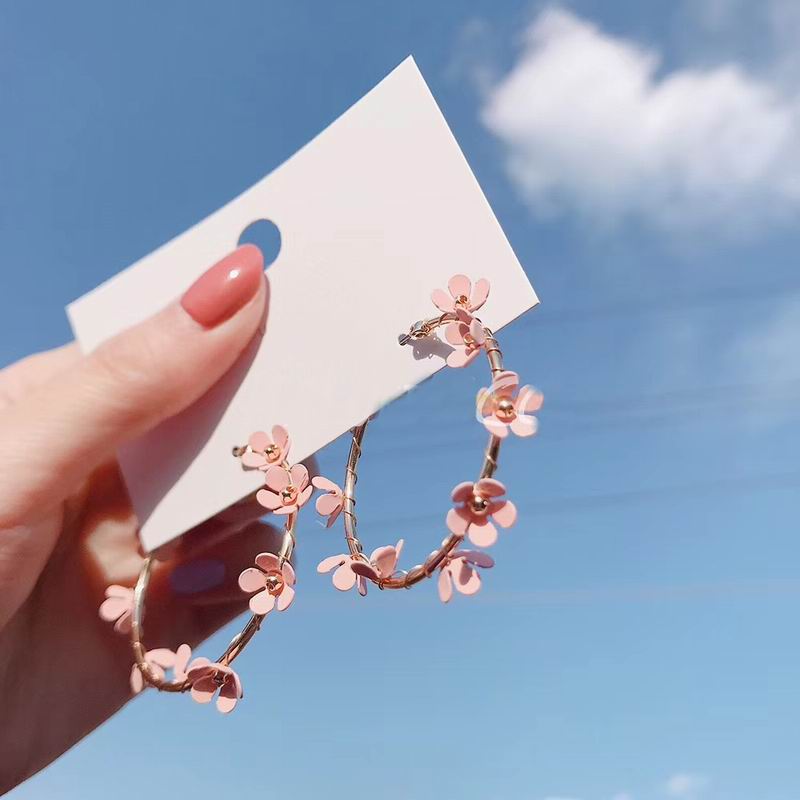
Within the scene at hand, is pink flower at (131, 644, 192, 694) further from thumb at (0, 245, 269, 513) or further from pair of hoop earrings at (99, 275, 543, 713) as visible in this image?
thumb at (0, 245, 269, 513)

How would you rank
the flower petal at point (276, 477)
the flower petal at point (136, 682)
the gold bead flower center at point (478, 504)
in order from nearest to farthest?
the gold bead flower center at point (478, 504)
the flower petal at point (276, 477)
the flower petal at point (136, 682)

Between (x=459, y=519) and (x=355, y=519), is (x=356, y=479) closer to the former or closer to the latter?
(x=355, y=519)

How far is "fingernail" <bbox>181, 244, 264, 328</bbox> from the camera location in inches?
31.6

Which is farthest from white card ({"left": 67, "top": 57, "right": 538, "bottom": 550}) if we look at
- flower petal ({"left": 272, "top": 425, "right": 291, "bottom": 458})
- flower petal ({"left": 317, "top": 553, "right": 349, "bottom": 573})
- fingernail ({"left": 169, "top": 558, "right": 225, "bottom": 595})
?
fingernail ({"left": 169, "top": 558, "right": 225, "bottom": 595})

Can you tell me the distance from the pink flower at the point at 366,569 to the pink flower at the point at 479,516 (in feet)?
0.23

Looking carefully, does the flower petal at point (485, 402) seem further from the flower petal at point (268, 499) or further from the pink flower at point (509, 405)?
the flower petal at point (268, 499)

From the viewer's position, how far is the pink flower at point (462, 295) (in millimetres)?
733

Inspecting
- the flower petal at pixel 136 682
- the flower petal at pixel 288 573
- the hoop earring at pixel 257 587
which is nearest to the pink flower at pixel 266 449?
the hoop earring at pixel 257 587

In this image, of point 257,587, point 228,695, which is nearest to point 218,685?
Result: point 228,695

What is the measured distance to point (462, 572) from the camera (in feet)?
2.32

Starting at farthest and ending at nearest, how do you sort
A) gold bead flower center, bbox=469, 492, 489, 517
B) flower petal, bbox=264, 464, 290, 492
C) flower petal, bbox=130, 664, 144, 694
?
A: 1. flower petal, bbox=130, 664, 144, 694
2. flower petal, bbox=264, 464, 290, 492
3. gold bead flower center, bbox=469, 492, 489, 517

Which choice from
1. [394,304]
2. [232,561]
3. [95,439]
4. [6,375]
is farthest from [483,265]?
[6,375]

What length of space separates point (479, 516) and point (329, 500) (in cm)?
19

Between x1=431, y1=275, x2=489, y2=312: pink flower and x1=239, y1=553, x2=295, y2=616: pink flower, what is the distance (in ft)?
1.05
